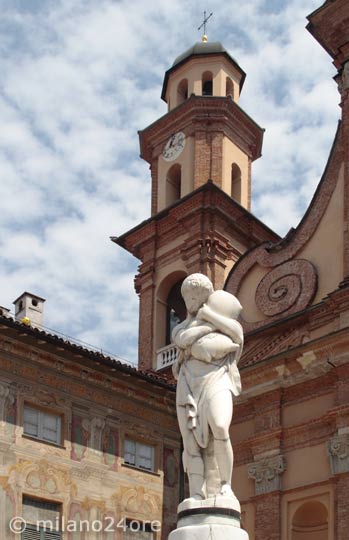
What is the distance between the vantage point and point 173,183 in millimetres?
34344

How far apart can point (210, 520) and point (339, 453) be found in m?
14.1

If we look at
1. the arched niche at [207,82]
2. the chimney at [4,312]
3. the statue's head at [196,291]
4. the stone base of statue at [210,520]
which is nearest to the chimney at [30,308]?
the chimney at [4,312]

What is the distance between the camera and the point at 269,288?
26641 millimetres

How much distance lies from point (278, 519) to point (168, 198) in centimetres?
1319

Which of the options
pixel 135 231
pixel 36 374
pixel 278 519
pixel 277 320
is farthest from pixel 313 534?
pixel 135 231

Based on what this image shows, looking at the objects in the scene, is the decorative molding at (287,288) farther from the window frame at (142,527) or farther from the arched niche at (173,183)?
the arched niche at (173,183)

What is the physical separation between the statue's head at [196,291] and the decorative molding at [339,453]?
13.1m

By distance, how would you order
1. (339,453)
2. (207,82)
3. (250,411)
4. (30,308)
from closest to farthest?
1. (339,453)
2. (250,411)
3. (30,308)
4. (207,82)

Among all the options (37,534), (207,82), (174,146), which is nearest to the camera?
(37,534)

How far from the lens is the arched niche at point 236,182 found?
112ft

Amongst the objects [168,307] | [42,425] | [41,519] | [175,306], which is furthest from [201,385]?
[175,306]

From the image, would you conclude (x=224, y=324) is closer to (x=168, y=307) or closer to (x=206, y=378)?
(x=206, y=378)

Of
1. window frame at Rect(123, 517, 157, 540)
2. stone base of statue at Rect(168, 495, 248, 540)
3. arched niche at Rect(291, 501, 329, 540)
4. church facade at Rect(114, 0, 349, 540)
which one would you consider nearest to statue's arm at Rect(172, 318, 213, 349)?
stone base of statue at Rect(168, 495, 248, 540)

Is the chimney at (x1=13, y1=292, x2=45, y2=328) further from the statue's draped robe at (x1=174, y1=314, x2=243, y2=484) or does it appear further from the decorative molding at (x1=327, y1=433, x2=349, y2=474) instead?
the statue's draped robe at (x1=174, y1=314, x2=243, y2=484)
